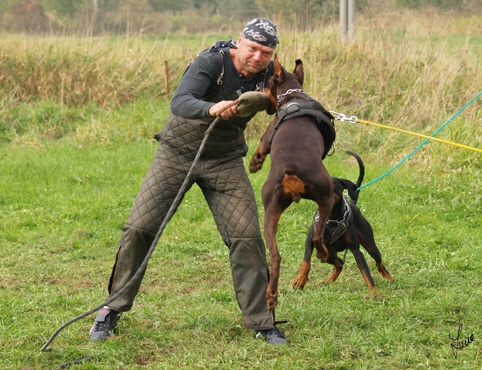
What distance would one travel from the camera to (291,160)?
3641 millimetres

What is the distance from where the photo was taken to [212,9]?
26391 millimetres

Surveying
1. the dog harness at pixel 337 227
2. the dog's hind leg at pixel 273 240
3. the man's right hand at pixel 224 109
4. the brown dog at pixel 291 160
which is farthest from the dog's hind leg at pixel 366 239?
the man's right hand at pixel 224 109

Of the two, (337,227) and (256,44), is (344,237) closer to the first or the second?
(337,227)

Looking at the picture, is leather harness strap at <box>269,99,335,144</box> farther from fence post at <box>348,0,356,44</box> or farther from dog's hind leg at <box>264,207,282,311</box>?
fence post at <box>348,0,356,44</box>

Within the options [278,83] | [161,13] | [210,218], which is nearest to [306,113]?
[278,83]

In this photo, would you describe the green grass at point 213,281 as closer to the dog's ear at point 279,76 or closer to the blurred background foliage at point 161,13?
the dog's ear at point 279,76

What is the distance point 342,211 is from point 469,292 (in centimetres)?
107

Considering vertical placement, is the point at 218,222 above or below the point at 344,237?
above

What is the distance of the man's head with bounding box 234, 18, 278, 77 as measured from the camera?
12.9 feet

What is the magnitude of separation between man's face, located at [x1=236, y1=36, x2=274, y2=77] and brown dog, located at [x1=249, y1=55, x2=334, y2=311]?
0.09 m

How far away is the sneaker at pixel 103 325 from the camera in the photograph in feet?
13.9

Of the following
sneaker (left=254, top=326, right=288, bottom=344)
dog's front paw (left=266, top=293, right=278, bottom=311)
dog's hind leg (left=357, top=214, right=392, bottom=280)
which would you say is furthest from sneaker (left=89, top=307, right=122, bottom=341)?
dog's hind leg (left=357, top=214, right=392, bottom=280)

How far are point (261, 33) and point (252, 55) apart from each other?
13cm

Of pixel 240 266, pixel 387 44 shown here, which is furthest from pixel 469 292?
pixel 387 44
